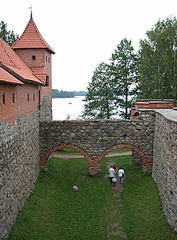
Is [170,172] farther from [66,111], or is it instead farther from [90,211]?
[66,111]

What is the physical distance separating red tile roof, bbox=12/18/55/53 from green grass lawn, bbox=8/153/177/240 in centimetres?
755

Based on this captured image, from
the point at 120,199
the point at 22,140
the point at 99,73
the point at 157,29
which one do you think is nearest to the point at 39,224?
the point at 22,140

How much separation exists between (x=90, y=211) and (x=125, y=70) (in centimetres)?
1938

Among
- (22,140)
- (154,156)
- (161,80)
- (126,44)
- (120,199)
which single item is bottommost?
(120,199)

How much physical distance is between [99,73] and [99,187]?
1773 cm

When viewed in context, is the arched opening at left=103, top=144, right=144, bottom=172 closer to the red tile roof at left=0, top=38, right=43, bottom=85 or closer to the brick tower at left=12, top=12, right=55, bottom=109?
the brick tower at left=12, top=12, right=55, bottom=109

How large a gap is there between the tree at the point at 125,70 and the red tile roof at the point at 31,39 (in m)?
12.6

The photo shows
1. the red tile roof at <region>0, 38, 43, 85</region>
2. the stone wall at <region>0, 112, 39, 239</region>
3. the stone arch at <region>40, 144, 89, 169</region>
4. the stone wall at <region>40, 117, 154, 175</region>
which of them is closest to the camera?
→ the stone wall at <region>0, 112, 39, 239</region>

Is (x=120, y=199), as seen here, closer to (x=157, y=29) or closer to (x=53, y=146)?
(x=53, y=146)

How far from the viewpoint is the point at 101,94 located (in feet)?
98.2

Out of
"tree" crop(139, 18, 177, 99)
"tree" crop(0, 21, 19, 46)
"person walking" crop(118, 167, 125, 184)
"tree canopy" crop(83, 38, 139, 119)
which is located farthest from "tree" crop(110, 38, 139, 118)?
"person walking" crop(118, 167, 125, 184)

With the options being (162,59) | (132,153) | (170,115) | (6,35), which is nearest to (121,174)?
(132,153)

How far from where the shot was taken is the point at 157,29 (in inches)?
859

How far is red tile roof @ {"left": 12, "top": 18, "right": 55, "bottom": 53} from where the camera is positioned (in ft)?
53.7
